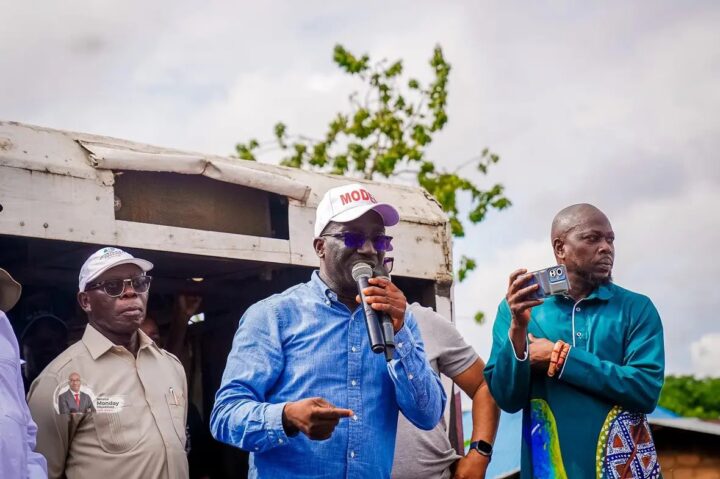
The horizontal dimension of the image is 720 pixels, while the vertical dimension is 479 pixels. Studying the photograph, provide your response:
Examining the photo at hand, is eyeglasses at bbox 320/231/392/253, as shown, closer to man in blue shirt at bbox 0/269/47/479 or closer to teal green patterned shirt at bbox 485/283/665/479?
teal green patterned shirt at bbox 485/283/665/479

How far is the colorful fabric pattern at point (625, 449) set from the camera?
381cm

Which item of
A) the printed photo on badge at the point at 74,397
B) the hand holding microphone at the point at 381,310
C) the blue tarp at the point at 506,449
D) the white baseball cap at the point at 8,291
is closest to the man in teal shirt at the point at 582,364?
the hand holding microphone at the point at 381,310

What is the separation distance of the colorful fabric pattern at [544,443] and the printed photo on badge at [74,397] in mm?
1991

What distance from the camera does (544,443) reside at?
400 cm

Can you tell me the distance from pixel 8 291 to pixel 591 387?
240cm

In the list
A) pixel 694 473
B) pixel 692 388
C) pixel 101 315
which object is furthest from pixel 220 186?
pixel 692 388

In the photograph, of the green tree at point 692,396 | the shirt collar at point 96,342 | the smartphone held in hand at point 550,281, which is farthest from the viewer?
the green tree at point 692,396

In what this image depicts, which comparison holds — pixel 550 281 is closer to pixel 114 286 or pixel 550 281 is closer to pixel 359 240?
pixel 359 240

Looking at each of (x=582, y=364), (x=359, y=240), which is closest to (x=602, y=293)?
(x=582, y=364)

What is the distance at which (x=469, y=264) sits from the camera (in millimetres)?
15664

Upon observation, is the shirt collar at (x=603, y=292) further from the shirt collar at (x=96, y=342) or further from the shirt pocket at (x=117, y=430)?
the shirt collar at (x=96, y=342)

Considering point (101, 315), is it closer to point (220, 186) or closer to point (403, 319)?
point (220, 186)

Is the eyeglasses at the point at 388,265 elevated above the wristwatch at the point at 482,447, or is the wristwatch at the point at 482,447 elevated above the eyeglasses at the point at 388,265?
the eyeglasses at the point at 388,265

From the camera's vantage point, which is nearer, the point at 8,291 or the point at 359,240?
the point at 359,240
